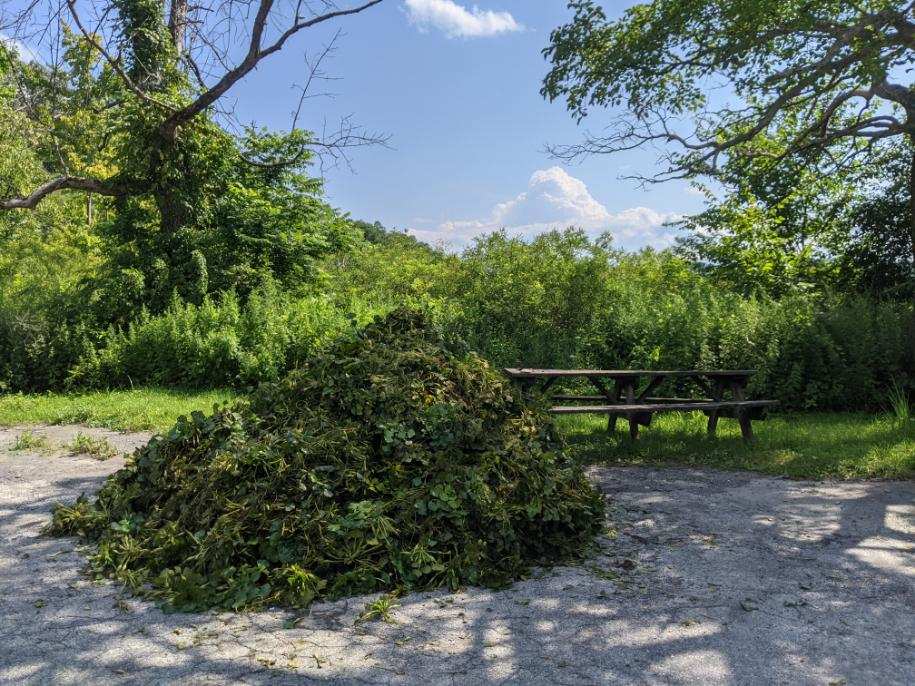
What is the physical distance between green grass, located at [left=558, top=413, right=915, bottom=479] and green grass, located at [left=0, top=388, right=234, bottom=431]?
484cm

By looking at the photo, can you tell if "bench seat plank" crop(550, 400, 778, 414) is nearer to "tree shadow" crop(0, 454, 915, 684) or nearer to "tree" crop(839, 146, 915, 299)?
"tree shadow" crop(0, 454, 915, 684)

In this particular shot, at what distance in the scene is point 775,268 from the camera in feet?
42.5

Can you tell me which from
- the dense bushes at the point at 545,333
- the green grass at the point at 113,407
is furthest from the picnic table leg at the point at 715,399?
the green grass at the point at 113,407

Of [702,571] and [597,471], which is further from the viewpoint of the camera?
[597,471]

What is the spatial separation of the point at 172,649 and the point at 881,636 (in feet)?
10.4

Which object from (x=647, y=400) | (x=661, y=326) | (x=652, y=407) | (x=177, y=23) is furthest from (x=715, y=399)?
(x=177, y=23)

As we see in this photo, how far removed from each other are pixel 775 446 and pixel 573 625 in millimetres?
4771

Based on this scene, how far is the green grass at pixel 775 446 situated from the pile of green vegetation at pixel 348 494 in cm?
154

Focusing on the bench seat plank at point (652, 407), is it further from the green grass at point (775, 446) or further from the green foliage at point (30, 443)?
the green foliage at point (30, 443)

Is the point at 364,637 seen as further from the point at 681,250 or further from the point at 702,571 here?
the point at 681,250

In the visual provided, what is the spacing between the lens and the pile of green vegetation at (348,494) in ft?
12.0

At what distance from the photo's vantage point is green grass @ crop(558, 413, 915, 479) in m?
6.32

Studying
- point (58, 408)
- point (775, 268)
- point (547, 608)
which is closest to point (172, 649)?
point (547, 608)

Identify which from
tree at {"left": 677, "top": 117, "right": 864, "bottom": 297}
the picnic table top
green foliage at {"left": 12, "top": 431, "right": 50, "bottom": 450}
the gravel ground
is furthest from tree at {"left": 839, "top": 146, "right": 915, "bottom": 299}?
green foliage at {"left": 12, "top": 431, "right": 50, "bottom": 450}
